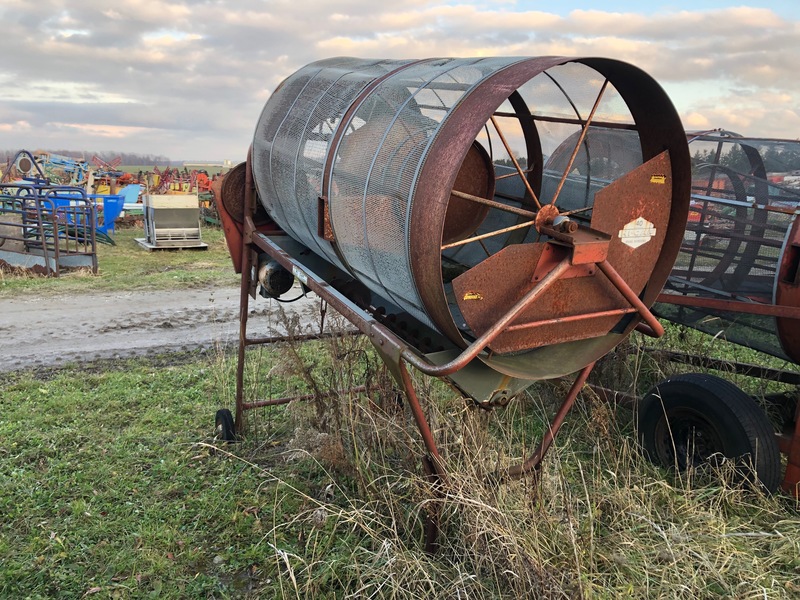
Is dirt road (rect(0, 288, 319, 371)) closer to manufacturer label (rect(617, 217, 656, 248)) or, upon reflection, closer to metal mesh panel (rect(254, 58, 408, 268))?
metal mesh panel (rect(254, 58, 408, 268))

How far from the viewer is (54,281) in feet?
36.9

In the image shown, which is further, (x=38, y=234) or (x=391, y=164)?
(x=38, y=234)

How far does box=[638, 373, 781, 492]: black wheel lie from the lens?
12.9ft

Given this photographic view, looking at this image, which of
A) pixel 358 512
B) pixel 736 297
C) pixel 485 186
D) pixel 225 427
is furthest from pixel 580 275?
pixel 225 427

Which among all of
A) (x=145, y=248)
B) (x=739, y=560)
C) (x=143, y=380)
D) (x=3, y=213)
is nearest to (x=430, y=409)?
(x=739, y=560)

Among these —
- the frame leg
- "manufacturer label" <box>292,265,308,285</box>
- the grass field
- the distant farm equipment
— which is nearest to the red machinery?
the grass field

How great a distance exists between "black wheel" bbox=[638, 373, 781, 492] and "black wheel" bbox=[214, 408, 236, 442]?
132 inches

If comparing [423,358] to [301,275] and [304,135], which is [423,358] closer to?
[301,275]

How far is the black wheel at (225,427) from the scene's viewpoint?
5184mm

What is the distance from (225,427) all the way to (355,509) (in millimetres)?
2358

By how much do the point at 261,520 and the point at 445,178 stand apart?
288 centimetres

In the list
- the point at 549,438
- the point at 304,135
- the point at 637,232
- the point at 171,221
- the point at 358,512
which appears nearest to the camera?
the point at 637,232

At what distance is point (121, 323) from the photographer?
8.91 metres

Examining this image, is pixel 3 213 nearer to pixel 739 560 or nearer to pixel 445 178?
pixel 445 178
